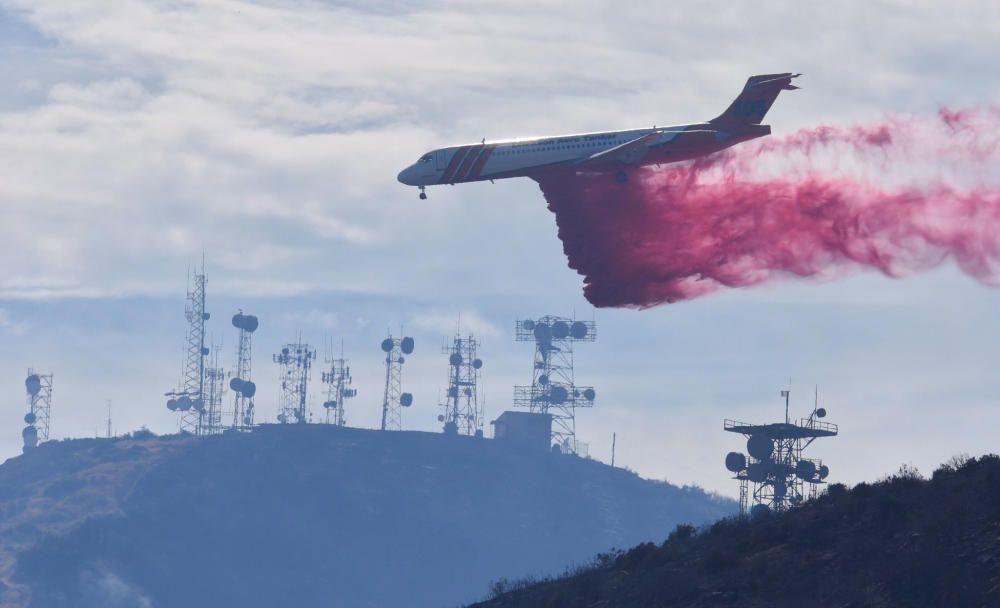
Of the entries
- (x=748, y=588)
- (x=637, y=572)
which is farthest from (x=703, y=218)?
(x=748, y=588)

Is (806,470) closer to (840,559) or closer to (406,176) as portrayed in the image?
(406,176)

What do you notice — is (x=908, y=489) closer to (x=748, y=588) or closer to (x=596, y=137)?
(x=748, y=588)

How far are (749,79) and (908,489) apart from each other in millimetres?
50246

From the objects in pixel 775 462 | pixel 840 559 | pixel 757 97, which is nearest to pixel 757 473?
pixel 775 462

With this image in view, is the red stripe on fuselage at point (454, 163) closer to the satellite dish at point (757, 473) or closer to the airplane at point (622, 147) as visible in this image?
the airplane at point (622, 147)

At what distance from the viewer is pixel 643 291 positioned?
110375mm

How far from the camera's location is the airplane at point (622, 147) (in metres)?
113

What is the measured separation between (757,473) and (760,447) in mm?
3130

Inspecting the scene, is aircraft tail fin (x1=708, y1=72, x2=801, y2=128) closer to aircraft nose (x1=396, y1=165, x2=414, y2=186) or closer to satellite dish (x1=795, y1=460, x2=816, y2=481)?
aircraft nose (x1=396, y1=165, x2=414, y2=186)

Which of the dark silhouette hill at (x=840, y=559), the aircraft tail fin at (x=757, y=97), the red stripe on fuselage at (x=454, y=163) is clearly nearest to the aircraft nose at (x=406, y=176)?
the red stripe on fuselage at (x=454, y=163)

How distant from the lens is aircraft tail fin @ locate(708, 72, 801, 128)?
381ft

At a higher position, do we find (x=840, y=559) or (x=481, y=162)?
(x=481, y=162)

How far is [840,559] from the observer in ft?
217

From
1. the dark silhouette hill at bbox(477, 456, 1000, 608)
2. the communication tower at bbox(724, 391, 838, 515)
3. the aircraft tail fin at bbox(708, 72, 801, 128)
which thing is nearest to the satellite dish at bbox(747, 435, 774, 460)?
the communication tower at bbox(724, 391, 838, 515)
